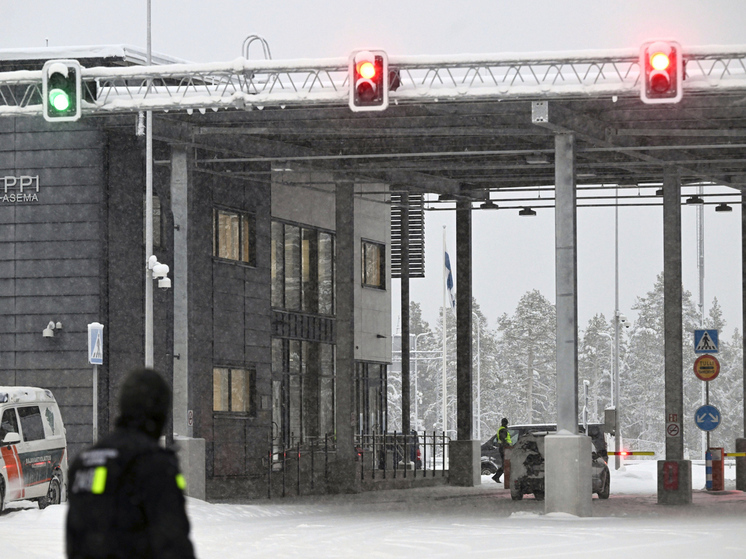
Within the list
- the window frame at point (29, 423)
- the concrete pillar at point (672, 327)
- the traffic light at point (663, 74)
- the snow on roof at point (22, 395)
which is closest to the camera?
the traffic light at point (663, 74)

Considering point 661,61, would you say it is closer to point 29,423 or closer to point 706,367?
point 29,423

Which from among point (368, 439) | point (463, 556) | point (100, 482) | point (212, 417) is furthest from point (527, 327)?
point (100, 482)

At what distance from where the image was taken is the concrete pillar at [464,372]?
3738 centimetres

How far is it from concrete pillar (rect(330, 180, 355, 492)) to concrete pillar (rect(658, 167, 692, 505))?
7371 mm

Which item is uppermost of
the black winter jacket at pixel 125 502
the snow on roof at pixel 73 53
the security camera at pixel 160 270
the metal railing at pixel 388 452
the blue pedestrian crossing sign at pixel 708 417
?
the snow on roof at pixel 73 53

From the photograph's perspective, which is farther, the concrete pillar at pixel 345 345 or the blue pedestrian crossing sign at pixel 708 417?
the concrete pillar at pixel 345 345

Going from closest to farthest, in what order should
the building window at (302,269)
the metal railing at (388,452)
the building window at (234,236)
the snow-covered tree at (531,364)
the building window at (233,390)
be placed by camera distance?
the building window at (233,390)
the building window at (234,236)
the building window at (302,269)
the metal railing at (388,452)
the snow-covered tree at (531,364)

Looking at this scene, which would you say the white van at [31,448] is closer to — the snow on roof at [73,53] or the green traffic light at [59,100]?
the green traffic light at [59,100]

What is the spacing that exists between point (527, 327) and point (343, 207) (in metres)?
98.8

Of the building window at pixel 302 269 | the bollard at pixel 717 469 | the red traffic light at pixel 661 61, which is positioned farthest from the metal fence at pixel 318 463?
the red traffic light at pixel 661 61

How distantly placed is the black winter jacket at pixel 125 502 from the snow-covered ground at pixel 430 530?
10.3m

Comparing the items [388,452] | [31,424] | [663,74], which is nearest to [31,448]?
[31,424]

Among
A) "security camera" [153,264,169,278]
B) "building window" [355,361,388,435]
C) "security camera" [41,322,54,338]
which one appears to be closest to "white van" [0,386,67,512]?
"security camera" [153,264,169,278]

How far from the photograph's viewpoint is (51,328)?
2652 centimetres
